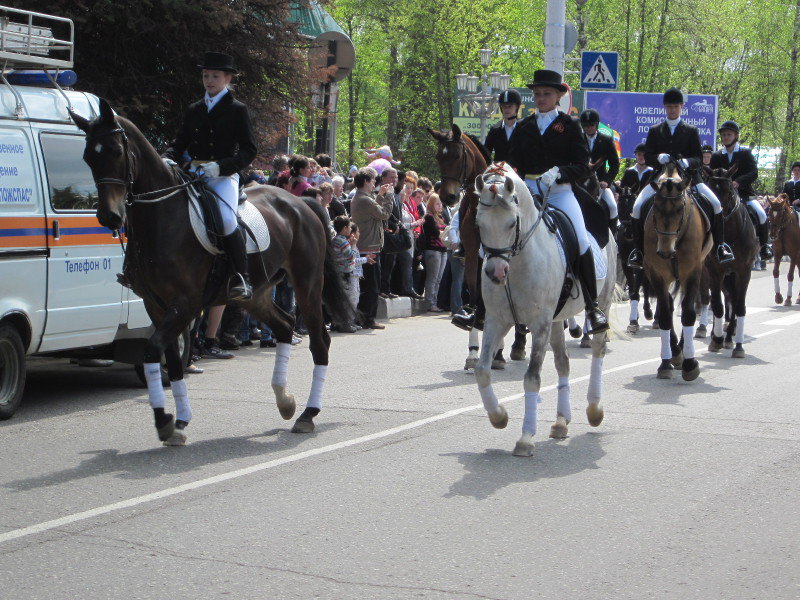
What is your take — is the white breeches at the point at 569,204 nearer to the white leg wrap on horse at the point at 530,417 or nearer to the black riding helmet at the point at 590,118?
the white leg wrap on horse at the point at 530,417

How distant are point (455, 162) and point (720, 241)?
152 inches

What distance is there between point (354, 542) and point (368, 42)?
5198 centimetres

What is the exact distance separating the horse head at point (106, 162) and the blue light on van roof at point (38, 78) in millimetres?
2593

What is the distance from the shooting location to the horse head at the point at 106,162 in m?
8.31

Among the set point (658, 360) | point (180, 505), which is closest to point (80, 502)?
point (180, 505)

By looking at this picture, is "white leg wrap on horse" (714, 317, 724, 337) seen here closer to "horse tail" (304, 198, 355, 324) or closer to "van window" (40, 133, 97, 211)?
"horse tail" (304, 198, 355, 324)

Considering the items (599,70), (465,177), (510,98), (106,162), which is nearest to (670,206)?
(510,98)

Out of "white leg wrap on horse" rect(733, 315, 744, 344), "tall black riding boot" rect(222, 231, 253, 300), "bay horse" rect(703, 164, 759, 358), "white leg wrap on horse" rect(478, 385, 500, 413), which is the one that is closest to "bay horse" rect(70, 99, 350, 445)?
"tall black riding boot" rect(222, 231, 253, 300)

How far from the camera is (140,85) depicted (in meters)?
14.9

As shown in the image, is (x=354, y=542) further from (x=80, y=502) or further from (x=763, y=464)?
(x=763, y=464)

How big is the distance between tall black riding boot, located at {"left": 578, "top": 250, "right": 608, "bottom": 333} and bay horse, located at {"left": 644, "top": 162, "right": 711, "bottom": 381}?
3028 mm

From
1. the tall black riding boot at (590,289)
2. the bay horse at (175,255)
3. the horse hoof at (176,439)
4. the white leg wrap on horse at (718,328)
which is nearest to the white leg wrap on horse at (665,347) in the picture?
the white leg wrap on horse at (718,328)

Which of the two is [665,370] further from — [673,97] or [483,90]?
[483,90]

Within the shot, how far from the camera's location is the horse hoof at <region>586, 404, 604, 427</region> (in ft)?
31.2
